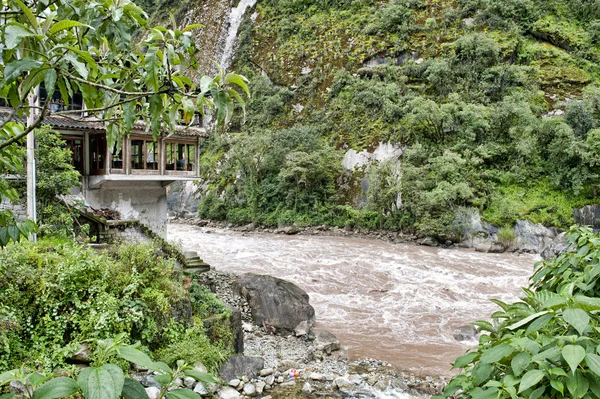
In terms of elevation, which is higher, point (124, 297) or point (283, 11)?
point (283, 11)

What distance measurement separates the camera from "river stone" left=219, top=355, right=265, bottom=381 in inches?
285

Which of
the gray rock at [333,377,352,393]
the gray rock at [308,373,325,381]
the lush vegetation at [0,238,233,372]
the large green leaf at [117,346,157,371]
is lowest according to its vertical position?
the gray rock at [333,377,352,393]

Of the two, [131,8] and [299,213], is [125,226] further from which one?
[299,213]

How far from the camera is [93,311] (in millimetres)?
6027

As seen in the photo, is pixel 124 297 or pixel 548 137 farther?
pixel 548 137

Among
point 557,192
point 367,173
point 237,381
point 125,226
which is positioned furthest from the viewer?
point 367,173

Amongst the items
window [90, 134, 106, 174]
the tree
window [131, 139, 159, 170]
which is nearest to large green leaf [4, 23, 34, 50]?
the tree

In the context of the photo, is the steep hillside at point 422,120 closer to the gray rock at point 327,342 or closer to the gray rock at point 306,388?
the gray rock at point 327,342

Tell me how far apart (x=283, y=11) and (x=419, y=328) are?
41.1 metres

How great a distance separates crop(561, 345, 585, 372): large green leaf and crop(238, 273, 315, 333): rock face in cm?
937

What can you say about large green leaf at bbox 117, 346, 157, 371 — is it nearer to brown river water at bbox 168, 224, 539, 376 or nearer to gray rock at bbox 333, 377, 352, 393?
gray rock at bbox 333, 377, 352, 393

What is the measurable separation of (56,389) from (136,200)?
13.9m

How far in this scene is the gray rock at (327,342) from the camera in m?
9.56

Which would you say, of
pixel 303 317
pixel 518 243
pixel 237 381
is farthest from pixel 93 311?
pixel 518 243
